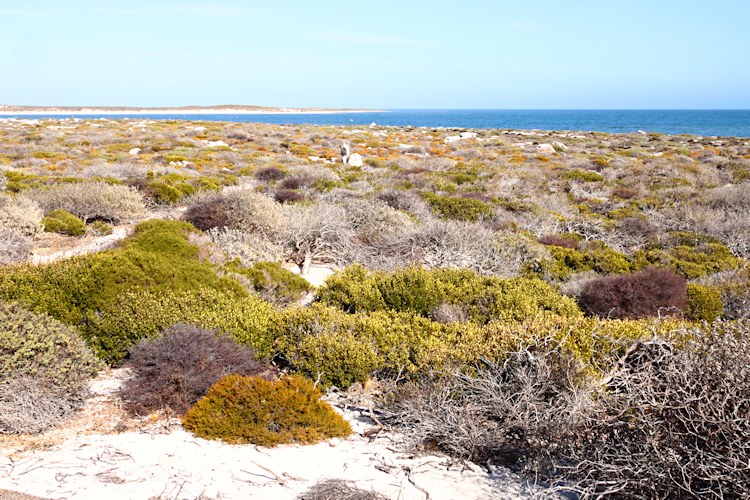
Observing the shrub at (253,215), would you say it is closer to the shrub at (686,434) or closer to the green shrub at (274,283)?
the green shrub at (274,283)

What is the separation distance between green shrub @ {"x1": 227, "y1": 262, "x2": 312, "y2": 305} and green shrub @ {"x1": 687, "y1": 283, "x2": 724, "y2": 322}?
5.46 meters

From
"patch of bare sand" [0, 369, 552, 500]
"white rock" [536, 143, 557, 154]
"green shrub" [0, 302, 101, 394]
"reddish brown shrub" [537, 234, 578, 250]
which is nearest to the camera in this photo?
"patch of bare sand" [0, 369, 552, 500]

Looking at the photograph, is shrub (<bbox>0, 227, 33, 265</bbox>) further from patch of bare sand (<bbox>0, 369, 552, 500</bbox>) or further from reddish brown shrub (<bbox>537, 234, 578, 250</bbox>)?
reddish brown shrub (<bbox>537, 234, 578, 250</bbox>)

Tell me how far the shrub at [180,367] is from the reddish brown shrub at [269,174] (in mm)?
13353

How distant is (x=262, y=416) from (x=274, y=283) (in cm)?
348

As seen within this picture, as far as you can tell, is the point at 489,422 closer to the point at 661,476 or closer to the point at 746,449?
the point at 661,476

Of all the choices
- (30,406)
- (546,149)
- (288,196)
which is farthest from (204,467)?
(546,149)

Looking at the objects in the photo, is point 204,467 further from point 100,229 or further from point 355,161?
point 355,161

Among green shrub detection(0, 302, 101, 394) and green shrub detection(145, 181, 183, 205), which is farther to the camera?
green shrub detection(145, 181, 183, 205)

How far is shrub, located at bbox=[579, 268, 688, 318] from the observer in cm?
712

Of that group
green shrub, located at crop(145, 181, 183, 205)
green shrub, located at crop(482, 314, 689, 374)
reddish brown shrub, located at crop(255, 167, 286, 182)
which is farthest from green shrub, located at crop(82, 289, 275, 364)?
reddish brown shrub, located at crop(255, 167, 286, 182)

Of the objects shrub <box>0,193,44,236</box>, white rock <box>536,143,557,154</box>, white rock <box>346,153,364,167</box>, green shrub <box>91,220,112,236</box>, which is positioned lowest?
green shrub <box>91,220,112,236</box>

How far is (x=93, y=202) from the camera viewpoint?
38.8 ft

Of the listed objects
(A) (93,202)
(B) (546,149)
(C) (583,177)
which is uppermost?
(B) (546,149)
